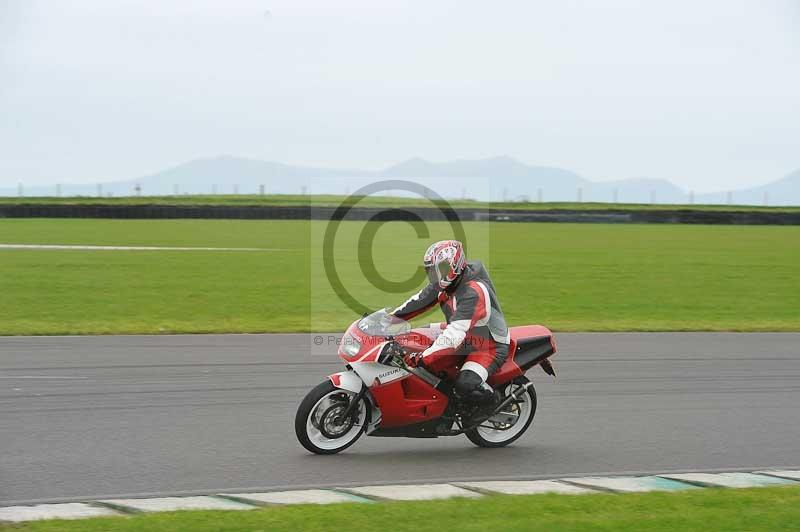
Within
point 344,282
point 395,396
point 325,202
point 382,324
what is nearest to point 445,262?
point 382,324

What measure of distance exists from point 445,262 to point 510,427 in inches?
68.0

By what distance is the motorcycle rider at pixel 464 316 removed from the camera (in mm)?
7863

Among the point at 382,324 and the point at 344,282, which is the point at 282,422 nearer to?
the point at 382,324

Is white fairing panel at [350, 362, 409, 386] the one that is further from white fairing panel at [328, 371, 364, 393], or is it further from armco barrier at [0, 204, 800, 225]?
armco barrier at [0, 204, 800, 225]

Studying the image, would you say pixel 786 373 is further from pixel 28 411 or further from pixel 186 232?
pixel 186 232

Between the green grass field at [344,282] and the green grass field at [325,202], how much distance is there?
45.3 feet

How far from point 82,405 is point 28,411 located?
1.70ft

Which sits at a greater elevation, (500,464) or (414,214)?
(414,214)

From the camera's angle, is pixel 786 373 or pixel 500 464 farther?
pixel 786 373

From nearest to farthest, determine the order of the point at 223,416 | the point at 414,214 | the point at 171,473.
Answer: the point at 171,473, the point at 223,416, the point at 414,214

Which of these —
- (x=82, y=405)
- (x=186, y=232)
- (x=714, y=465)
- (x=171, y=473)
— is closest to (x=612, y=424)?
(x=714, y=465)

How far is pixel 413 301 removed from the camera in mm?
8141

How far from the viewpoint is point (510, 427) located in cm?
854

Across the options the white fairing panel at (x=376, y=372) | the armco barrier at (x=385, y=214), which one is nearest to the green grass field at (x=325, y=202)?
the armco barrier at (x=385, y=214)
